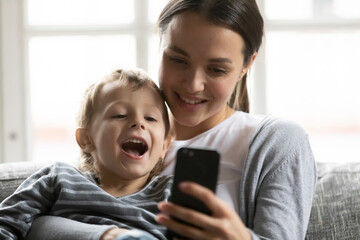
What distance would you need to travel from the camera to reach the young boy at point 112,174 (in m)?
1.42

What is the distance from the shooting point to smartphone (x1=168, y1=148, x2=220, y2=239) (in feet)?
3.53

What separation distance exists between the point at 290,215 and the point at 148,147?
0.39 meters

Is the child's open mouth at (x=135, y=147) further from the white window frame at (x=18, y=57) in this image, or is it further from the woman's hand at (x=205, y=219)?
the white window frame at (x=18, y=57)

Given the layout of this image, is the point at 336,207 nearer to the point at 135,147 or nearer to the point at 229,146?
the point at 229,146

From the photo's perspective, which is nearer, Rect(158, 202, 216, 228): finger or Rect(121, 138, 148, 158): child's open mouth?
Rect(158, 202, 216, 228): finger

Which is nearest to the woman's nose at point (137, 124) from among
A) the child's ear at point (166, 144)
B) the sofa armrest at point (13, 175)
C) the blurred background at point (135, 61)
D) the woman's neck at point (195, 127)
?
the child's ear at point (166, 144)

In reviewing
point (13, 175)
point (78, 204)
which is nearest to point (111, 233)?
point (78, 204)

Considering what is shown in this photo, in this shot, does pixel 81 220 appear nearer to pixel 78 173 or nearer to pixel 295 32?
pixel 78 173

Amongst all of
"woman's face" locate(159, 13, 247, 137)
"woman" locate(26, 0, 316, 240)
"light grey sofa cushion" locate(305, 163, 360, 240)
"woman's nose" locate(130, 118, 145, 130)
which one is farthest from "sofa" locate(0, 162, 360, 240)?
"woman's nose" locate(130, 118, 145, 130)

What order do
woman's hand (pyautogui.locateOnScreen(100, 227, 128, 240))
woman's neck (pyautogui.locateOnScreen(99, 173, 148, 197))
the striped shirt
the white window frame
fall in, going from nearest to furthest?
woman's hand (pyautogui.locateOnScreen(100, 227, 128, 240)) < the striped shirt < woman's neck (pyautogui.locateOnScreen(99, 173, 148, 197)) < the white window frame

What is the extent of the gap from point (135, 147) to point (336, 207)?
2.10ft

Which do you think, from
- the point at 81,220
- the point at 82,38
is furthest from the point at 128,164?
the point at 82,38

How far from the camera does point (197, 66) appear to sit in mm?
1529

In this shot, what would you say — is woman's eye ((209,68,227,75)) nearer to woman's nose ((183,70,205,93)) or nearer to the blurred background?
woman's nose ((183,70,205,93))
